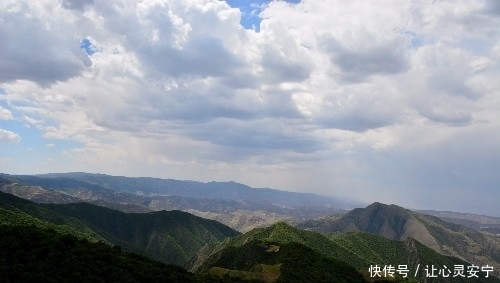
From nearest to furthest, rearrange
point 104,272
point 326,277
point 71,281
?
point 71,281, point 104,272, point 326,277

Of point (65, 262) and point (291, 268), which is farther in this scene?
point (291, 268)

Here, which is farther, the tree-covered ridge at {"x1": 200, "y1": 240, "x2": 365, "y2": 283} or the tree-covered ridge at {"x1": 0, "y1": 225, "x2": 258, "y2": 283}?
the tree-covered ridge at {"x1": 200, "y1": 240, "x2": 365, "y2": 283}

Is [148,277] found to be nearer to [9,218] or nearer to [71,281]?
[71,281]

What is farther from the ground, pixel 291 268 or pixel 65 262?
pixel 65 262

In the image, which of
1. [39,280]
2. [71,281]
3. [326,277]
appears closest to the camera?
[39,280]

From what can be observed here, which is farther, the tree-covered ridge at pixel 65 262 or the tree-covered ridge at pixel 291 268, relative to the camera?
the tree-covered ridge at pixel 291 268

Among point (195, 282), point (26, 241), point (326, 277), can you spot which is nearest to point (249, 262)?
point (326, 277)

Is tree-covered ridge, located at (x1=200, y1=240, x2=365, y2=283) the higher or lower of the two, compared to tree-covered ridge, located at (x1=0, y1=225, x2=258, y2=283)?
lower

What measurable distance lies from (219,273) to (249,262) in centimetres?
4203

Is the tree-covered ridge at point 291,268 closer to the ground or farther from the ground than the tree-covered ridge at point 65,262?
closer to the ground

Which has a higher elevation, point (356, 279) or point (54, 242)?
point (54, 242)

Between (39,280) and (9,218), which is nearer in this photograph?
(39,280)

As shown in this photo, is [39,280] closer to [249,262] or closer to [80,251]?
[80,251]

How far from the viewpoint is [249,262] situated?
192 meters
